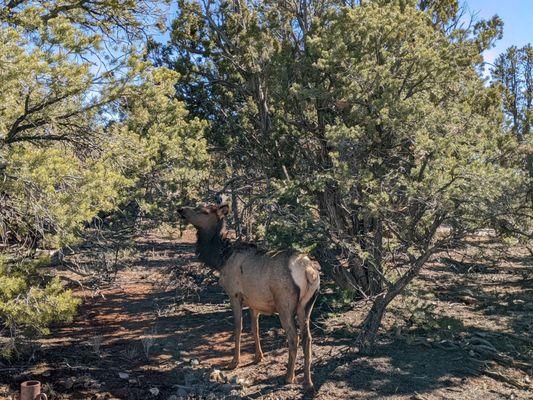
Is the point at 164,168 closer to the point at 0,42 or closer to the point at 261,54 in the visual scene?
the point at 261,54

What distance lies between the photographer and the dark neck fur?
8148 millimetres

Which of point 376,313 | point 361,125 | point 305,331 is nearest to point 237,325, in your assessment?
point 305,331

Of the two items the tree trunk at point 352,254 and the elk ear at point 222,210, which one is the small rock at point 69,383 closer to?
the elk ear at point 222,210

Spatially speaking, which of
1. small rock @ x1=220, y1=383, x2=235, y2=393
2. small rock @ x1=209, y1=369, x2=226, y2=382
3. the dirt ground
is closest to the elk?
small rock @ x1=209, y1=369, x2=226, y2=382

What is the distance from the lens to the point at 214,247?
8.22m

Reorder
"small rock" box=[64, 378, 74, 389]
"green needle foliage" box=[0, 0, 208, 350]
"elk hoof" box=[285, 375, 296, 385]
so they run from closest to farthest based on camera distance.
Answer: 1. "green needle foliage" box=[0, 0, 208, 350]
2. "elk hoof" box=[285, 375, 296, 385]
3. "small rock" box=[64, 378, 74, 389]

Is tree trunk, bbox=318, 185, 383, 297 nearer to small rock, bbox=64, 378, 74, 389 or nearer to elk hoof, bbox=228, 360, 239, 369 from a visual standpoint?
elk hoof, bbox=228, 360, 239, 369

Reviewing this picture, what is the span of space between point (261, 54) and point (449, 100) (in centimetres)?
348

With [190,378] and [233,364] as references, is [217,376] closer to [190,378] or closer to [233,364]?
[190,378]

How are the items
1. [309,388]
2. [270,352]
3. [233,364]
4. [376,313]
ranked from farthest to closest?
[270,352]
[376,313]
[233,364]
[309,388]

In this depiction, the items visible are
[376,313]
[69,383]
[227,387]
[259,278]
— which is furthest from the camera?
[376,313]

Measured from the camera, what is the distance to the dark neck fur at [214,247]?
26.7ft

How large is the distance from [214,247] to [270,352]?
194cm

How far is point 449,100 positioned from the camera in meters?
8.88
